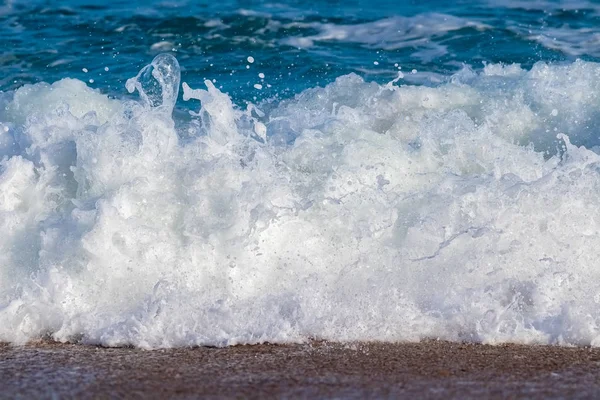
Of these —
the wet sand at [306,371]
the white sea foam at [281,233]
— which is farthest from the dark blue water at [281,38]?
the wet sand at [306,371]

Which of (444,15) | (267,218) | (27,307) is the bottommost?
(27,307)

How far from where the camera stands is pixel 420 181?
5.00 metres

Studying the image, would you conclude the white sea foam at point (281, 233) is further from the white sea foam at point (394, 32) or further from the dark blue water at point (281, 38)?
the white sea foam at point (394, 32)

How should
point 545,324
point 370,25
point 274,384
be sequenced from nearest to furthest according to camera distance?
point 274,384
point 545,324
point 370,25

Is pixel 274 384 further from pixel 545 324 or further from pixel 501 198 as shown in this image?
pixel 501 198

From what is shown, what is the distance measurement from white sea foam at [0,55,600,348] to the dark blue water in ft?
8.02

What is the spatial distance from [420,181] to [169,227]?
1.36 m

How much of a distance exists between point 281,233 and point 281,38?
15.2 feet

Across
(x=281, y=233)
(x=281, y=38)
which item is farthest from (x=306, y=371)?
(x=281, y=38)

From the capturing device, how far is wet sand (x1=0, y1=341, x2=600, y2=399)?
3.43 m

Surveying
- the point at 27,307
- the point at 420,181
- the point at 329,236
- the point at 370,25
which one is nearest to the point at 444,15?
the point at 370,25

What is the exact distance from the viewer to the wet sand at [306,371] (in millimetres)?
3430

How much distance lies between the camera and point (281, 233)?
4.55 metres

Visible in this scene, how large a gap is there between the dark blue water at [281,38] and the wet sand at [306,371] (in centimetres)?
372
